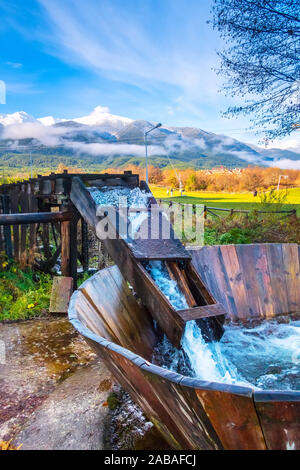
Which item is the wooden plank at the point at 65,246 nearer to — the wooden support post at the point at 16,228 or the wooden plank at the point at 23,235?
the wooden plank at the point at 23,235

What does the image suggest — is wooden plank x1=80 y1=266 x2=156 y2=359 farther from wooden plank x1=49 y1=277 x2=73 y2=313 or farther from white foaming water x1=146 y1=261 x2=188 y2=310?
wooden plank x1=49 y1=277 x2=73 y2=313

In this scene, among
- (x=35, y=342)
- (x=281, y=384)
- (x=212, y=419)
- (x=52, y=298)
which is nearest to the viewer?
(x=212, y=419)

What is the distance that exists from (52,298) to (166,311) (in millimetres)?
1918

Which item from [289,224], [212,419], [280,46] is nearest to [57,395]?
[212,419]

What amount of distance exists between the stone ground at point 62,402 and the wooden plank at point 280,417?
3.11 feet

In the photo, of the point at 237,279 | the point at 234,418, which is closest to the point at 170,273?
the point at 237,279

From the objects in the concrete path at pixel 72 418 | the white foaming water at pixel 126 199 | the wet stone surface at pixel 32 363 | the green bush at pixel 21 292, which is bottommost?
the wet stone surface at pixel 32 363

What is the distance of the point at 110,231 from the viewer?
8.45ft

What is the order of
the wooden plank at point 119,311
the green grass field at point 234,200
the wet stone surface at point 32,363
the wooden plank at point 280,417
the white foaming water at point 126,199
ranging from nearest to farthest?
the wooden plank at point 280,417 → the wet stone surface at point 32,363 → the wooden plank at point 119,311 → the white foaming water at point 126,199 → the green grass field at point 234,200

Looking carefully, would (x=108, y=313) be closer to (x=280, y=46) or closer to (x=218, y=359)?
(x=218, y=359)

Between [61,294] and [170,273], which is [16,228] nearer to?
[61,294]

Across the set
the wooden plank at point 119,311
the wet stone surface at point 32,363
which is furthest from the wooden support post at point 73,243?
the wooden plank at point 119,311

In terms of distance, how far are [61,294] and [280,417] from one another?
312 centimetres

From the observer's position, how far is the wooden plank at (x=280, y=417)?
81 centimetres
